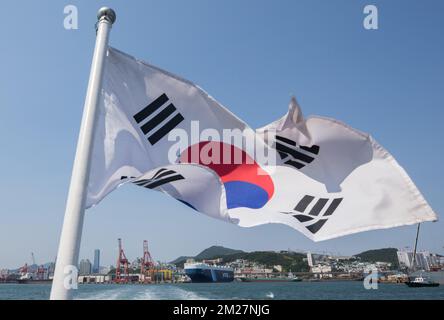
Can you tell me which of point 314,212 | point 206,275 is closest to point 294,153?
point 314,212

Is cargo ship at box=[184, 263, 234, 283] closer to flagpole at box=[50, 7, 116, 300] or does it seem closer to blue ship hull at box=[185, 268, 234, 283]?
blue ship hull at box=[185, 268, 234, 283]

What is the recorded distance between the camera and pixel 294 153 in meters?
5.63

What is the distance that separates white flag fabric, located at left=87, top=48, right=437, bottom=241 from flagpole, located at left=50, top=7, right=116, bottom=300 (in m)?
0.71

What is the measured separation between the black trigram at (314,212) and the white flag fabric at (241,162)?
0.01 m

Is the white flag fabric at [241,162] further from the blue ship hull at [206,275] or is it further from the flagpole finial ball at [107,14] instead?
the blue ship hull at [206,275]

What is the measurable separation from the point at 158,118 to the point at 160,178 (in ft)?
2.87

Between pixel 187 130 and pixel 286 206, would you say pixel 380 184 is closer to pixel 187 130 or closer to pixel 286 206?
pixel 286 206

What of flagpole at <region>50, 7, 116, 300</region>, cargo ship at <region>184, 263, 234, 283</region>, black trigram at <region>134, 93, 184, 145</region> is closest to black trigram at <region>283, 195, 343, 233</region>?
black trigram at <region>134, 93, 184, 145</region>

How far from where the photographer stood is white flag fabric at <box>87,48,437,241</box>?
4641 millimetres

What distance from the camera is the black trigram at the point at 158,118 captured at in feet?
17.0

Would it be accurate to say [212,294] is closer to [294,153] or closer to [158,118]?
[294,153]

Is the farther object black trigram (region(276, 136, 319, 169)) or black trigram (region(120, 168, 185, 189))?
black trigram (region(276, 136, 319, 169))

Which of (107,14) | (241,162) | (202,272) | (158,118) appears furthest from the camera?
Result: (202,272)
